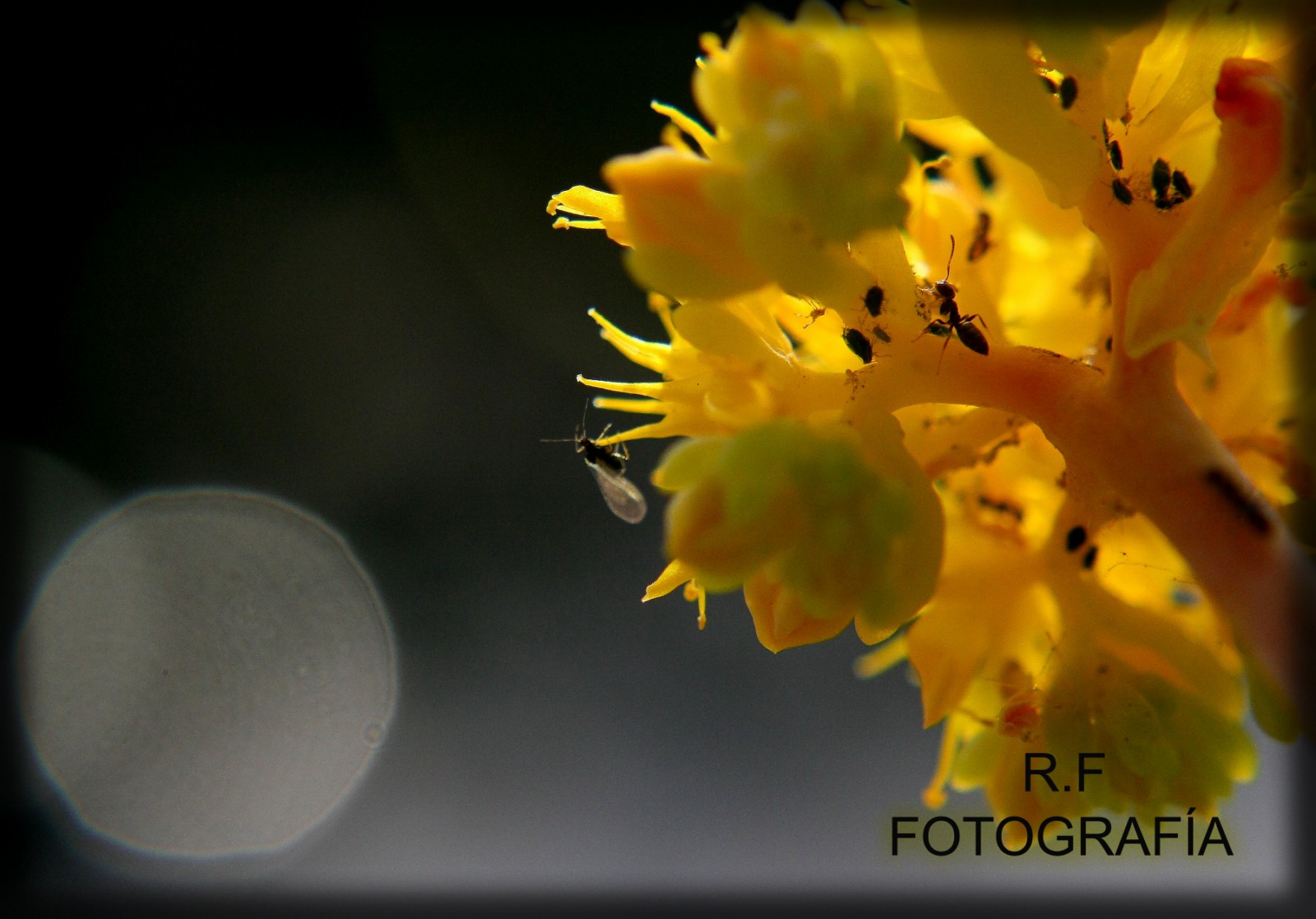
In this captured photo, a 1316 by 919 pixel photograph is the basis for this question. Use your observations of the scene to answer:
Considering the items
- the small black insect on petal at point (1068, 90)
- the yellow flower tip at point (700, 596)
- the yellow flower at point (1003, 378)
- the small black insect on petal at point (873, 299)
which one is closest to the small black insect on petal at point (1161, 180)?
the yellow flower at point (1003, 378)

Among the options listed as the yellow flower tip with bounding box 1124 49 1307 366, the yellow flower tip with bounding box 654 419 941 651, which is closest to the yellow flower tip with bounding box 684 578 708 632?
the yellow flower tip with bounding box 654 419 941 651

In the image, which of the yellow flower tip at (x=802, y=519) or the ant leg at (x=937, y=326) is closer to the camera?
the yellow flower tip at (x=802, y=519)

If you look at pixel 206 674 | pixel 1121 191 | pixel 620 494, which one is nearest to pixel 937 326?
pixel 1121 191

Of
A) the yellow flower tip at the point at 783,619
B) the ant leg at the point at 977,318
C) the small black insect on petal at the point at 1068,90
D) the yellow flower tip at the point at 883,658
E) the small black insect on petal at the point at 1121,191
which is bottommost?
the yellow flower tip at the point at 783,619

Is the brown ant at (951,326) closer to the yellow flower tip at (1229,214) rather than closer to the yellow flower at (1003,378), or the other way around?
the yellow flower at (1003,378)

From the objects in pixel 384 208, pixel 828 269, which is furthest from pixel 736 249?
pixel 384 208

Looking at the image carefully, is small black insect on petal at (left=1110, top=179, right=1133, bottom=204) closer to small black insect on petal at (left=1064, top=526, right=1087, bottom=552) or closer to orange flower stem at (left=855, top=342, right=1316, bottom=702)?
orange flower stem at (left=855, top=342, right=1316, bottom=702)

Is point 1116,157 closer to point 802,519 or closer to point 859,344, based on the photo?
point 859,344

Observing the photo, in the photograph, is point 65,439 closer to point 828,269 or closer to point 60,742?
point 60,742
